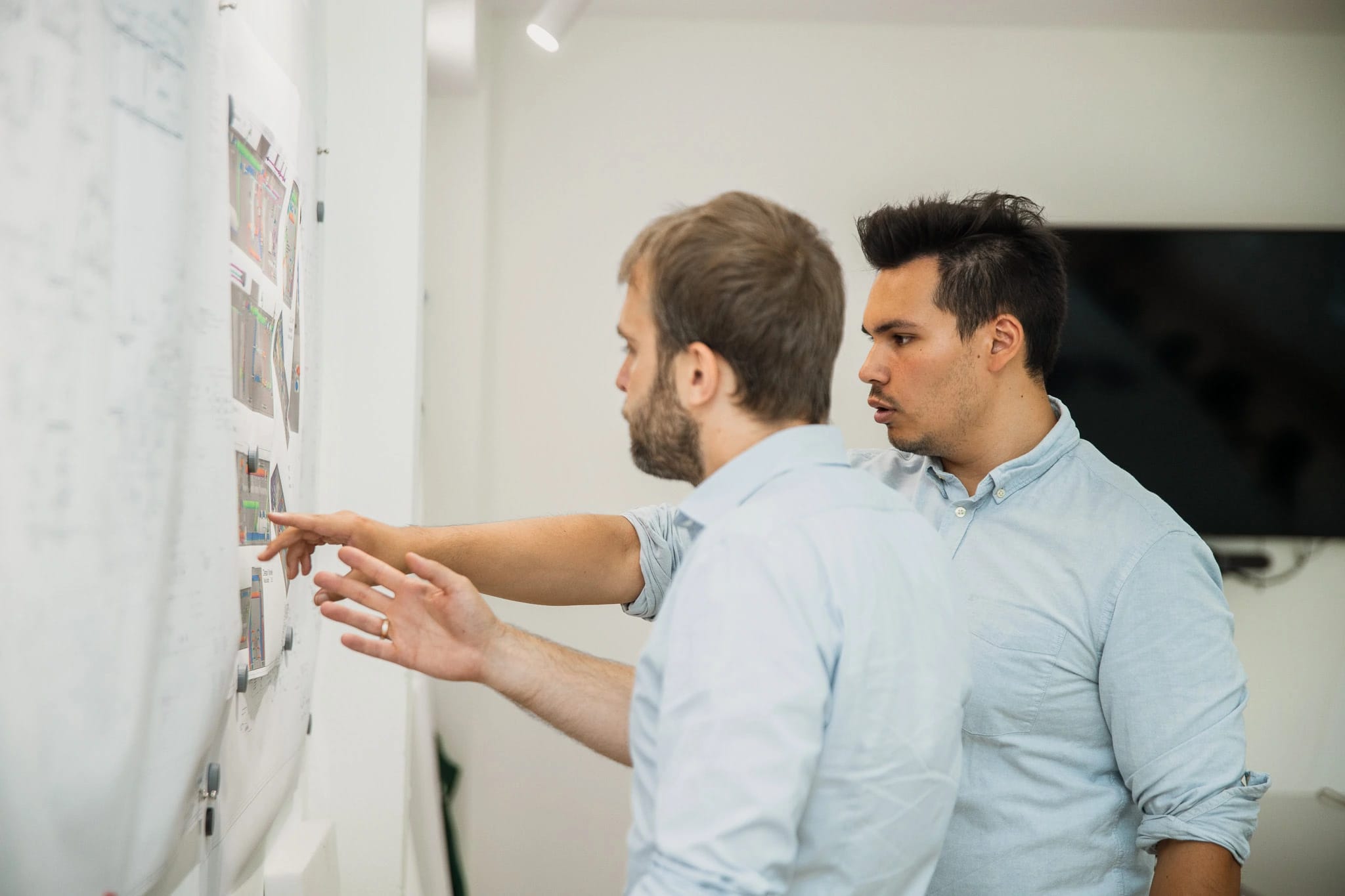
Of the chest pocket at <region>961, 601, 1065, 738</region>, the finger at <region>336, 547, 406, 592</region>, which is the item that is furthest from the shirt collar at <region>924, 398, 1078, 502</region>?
the finger at <region>336, 547, 406, 592</region>

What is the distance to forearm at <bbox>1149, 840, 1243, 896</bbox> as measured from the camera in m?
1.18

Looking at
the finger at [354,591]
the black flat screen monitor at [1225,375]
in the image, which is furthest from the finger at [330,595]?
the black flat screen monitor at [1225,375]

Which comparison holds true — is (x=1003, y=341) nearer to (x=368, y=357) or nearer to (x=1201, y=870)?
(x=1201, y=870)

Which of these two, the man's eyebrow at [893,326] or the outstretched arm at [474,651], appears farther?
the man's eyebrow at [893,326]

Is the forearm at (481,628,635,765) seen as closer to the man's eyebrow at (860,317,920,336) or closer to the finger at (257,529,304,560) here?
the finger at (257,529,304,560)

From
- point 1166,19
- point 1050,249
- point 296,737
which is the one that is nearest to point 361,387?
point 296,737

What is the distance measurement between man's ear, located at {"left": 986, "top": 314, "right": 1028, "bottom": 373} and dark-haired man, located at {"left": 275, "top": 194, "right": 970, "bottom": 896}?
592 mm

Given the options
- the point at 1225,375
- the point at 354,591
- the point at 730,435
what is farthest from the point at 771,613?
the point at 1225,375

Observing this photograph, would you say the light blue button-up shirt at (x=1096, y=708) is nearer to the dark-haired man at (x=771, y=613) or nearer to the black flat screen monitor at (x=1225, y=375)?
the dark-haired man at (x=771, y=613)

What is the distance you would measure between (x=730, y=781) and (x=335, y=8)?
5.49 feet

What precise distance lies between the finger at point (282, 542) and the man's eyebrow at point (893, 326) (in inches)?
32.4

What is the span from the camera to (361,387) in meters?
1.93

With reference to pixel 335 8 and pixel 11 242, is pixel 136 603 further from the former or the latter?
pixel 335 8

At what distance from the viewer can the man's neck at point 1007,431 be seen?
1.43 m
